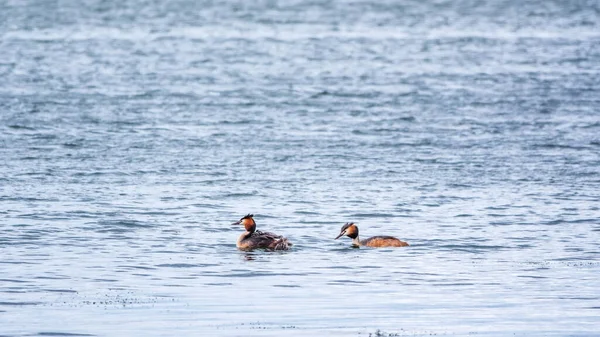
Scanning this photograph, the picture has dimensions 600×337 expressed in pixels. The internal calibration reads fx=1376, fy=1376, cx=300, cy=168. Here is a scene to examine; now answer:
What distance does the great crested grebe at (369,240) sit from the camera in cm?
2139

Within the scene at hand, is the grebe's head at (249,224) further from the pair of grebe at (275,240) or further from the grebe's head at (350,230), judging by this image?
the grebe's head at (350,230)

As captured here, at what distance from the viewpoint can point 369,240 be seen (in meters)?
21.8

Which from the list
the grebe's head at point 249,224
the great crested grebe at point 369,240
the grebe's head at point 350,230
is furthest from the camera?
the grebe's head at point 350,230

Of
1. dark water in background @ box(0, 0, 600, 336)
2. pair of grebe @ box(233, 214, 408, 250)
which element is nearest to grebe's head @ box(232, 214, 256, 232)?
pair of grebe @ box(233, 214, 408, 250)

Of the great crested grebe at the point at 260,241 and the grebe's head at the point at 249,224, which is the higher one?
the grebe's head at the point at 249,224

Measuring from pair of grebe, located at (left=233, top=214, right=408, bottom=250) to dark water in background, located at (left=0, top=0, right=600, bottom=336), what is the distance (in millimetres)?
286

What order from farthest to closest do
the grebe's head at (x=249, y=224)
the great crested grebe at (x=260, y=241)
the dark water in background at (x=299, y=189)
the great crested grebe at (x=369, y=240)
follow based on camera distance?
the grebe's head at (x=249, y=224) → the great crested grebe at (x=369, y=240) → the great crested grebe at (x=260, y=241) → the dark water in background at (x=299, y=189)

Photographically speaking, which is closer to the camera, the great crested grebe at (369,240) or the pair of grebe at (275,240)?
the pair of grebe at (275,240)

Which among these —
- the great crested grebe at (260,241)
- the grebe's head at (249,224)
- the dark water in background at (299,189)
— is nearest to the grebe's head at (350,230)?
the dark water in background at (299,189)

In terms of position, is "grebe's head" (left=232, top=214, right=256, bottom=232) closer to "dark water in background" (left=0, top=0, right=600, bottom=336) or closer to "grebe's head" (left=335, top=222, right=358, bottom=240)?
"dark water in background" (left=0, top=0, right=600, bottom=336)

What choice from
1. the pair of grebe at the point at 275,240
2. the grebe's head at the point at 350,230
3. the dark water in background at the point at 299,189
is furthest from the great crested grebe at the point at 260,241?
the grebe's head at the point at 350,230

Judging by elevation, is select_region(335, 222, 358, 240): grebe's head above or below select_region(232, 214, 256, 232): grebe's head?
below

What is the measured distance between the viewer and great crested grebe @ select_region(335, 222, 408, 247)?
21391 mm

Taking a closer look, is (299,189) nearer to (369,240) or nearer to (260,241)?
(369,240)
